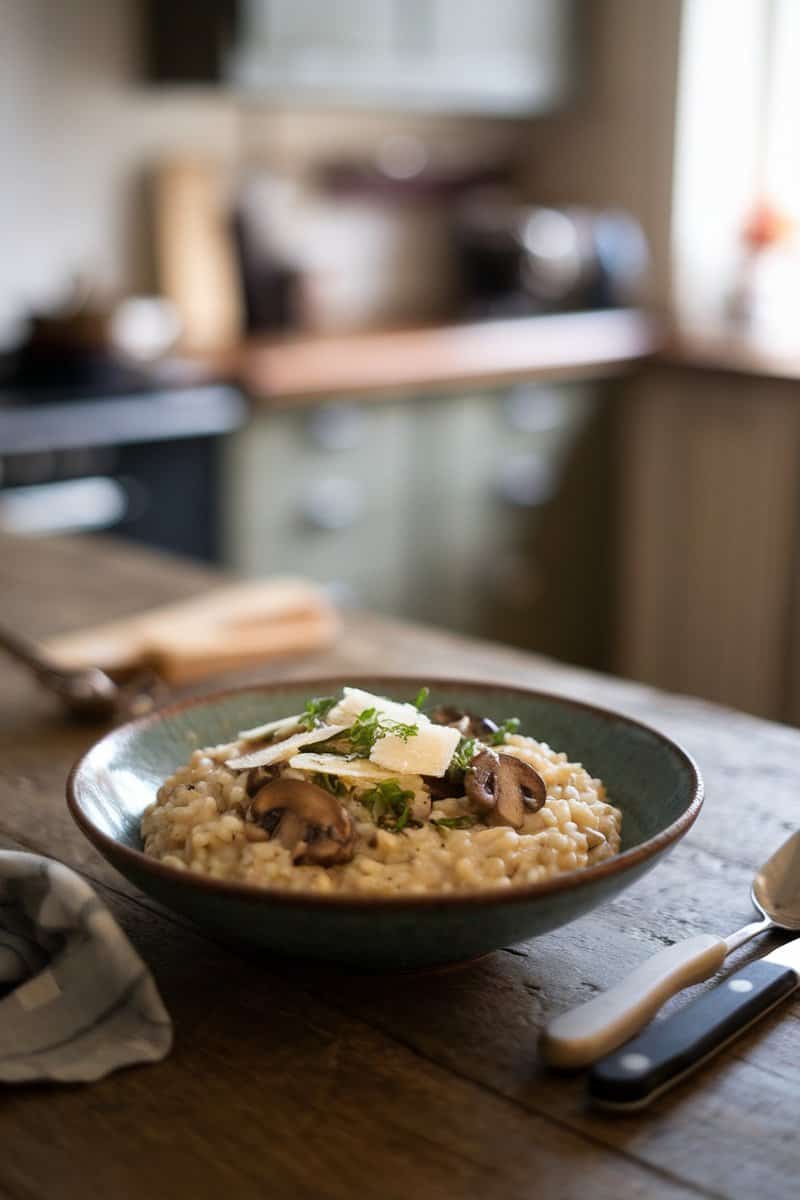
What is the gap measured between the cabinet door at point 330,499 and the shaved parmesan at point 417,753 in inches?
88.7

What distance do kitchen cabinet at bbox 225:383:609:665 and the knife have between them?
2.35m

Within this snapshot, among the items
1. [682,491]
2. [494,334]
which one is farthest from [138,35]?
[682,491]

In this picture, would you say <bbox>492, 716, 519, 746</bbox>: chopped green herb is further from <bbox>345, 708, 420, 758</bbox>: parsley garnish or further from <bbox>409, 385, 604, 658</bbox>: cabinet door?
<bbox>409, 385, 604, 658</bbox>: cabinet door

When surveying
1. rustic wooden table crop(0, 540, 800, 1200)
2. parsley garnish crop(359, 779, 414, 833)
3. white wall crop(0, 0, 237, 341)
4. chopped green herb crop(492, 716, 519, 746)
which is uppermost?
white wall crop(0, 0, 237, 341)

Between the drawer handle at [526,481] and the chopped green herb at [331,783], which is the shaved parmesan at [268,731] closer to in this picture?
the chopped green herb at [331,783]

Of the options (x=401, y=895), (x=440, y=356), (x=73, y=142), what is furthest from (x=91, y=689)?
(x=73, y=142)

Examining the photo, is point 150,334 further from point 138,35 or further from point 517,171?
point 517,171

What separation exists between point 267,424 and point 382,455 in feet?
1.20

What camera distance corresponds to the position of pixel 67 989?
2.60ft

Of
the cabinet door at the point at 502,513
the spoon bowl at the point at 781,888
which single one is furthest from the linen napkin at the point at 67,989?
the cabinet door at the point at 502,513

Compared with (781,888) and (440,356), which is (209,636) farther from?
(440,356)

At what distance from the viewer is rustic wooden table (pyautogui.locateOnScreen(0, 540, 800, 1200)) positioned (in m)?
0.65

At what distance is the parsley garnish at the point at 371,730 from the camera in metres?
0.84

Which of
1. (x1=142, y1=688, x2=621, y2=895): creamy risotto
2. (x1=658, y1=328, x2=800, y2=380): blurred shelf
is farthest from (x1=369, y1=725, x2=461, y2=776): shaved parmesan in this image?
(x1=658, y1=328, x2=800, y2=380): blurred shelf
